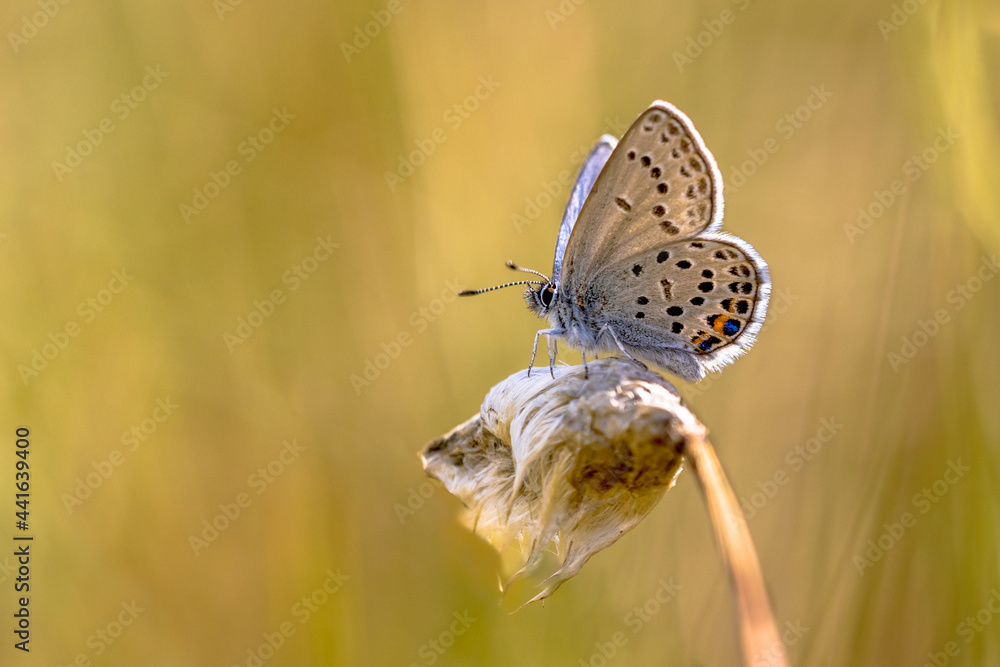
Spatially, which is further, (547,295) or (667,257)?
(547,295)

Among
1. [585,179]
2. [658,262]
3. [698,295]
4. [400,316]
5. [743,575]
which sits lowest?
[743,575]

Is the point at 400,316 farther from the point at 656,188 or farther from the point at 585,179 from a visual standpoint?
the point at 656,188

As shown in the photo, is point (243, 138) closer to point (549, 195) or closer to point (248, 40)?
point (248, 40)

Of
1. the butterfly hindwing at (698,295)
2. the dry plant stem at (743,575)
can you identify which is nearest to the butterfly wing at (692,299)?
the butterfly hindwing at (698,295)

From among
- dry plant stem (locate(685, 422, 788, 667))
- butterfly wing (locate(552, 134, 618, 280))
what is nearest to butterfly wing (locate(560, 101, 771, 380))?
butterfly wing (locate(552, 134, 618, 280))

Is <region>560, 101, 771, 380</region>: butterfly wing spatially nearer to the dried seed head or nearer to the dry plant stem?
the dried seed head

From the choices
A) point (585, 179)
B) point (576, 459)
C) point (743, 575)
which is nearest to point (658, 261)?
point (585, 179)

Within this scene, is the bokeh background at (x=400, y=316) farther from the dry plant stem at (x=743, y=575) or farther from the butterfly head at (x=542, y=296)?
the dry plant stem at (x=743, y=575)
